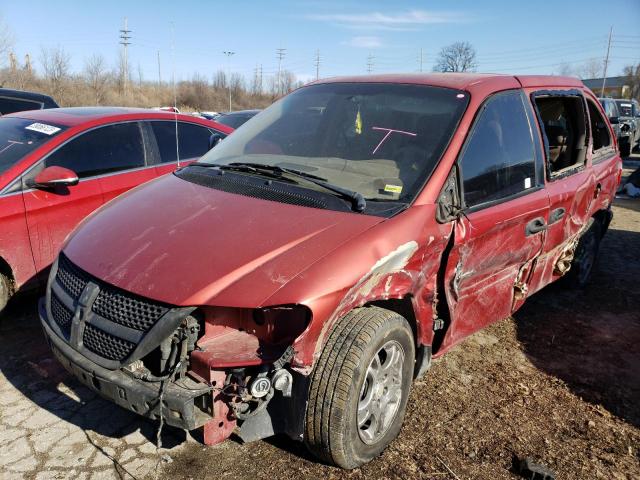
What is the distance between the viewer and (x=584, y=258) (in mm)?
5203

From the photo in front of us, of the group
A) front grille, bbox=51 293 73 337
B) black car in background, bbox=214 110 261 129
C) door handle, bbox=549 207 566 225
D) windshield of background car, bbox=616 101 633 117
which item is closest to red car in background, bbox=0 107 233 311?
front grille, bbox=51 293 73 337

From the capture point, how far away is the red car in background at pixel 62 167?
12.7 ft

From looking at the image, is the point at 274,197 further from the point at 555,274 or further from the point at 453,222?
the point at 555,274

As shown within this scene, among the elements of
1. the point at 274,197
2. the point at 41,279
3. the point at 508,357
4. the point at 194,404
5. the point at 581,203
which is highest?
the point at 274,197

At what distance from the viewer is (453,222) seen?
9.33 ft

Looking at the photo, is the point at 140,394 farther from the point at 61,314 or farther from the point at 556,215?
A: the point at 556,215

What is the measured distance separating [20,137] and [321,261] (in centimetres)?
343

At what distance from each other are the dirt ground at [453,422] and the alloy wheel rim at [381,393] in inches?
7.7

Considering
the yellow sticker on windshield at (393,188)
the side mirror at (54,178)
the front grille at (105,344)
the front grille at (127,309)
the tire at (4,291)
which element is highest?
the yellow sticker on windshield at (393,188)

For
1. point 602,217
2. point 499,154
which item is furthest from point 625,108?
point 499,154

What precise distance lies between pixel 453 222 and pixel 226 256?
1275 millimetres

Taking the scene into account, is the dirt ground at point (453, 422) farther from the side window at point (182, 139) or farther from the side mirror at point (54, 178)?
the side window at point (182, 139)

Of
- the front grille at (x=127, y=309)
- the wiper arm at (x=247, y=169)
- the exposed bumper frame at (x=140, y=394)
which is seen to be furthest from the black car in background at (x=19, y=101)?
the exposed bumper frame at (x=140, y=394)

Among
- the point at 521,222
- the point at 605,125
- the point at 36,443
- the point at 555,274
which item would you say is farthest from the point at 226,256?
the point at 605,125
